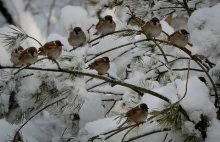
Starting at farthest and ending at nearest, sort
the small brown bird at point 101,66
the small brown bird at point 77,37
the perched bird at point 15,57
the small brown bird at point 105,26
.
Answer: the small brown bird at point 105,26
the small brown bird at point 77,37
the small brown bird at point 101,66
the perched bird at point 15,57

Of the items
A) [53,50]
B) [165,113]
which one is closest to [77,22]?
[53,50]

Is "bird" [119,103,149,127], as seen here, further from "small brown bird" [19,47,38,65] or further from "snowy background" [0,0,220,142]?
"small brown bird" [19,47,38,65]

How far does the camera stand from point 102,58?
1887 mm

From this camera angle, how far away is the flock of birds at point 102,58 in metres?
1.49

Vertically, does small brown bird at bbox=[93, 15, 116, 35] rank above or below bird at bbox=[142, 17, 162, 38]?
above

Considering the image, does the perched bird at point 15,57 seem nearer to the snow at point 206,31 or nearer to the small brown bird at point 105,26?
the small brown bird at point 105,26

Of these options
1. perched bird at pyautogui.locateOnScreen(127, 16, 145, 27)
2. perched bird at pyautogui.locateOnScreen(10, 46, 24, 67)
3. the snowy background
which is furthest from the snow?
perched bird at pyautogui.locateOnScreen(10, 46, 24, 67)

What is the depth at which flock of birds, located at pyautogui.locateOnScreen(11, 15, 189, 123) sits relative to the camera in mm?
1492

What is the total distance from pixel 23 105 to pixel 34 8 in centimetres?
482

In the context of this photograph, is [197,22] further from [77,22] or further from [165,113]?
[77,22]

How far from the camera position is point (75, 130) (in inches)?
68.6

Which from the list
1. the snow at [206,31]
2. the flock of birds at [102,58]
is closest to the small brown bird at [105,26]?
the flock of birds at [102,58]

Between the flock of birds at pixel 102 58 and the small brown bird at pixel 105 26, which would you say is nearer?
the flock of birds at pixel 102 58

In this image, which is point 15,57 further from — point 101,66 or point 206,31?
point 206,31
